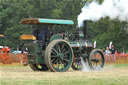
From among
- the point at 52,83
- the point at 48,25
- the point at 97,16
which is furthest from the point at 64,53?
the point at 52,83

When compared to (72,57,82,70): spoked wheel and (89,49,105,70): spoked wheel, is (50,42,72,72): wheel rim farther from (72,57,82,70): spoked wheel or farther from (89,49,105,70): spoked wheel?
(89,49,105,70): spoked wheel

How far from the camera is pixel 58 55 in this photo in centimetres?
1570

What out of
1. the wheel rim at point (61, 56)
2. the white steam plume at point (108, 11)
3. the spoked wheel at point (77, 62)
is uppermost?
the white steam plume at point (108, 11)

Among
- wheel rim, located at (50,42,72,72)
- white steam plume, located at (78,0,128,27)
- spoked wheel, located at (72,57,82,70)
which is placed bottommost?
spoked wheel, located at (72,57,82,70)

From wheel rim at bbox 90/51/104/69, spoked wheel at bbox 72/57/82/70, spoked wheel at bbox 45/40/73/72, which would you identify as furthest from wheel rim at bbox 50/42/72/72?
wheel rim at bbox 90/51/104/69

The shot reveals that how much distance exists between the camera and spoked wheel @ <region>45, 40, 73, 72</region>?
1512cm

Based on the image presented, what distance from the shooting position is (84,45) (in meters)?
17.6

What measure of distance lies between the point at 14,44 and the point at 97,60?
3318cm

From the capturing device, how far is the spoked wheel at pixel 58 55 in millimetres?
15117

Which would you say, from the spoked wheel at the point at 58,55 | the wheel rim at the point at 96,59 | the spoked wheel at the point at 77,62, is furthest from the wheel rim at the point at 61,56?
the wheel rim at the point at 96,59

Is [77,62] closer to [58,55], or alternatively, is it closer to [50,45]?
[58,55]

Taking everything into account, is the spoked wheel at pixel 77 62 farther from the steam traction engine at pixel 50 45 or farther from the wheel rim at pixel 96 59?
the wheel rim at pixel 96 59

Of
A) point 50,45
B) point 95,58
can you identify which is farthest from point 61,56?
point 95,58

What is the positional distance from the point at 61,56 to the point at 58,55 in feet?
0.53
